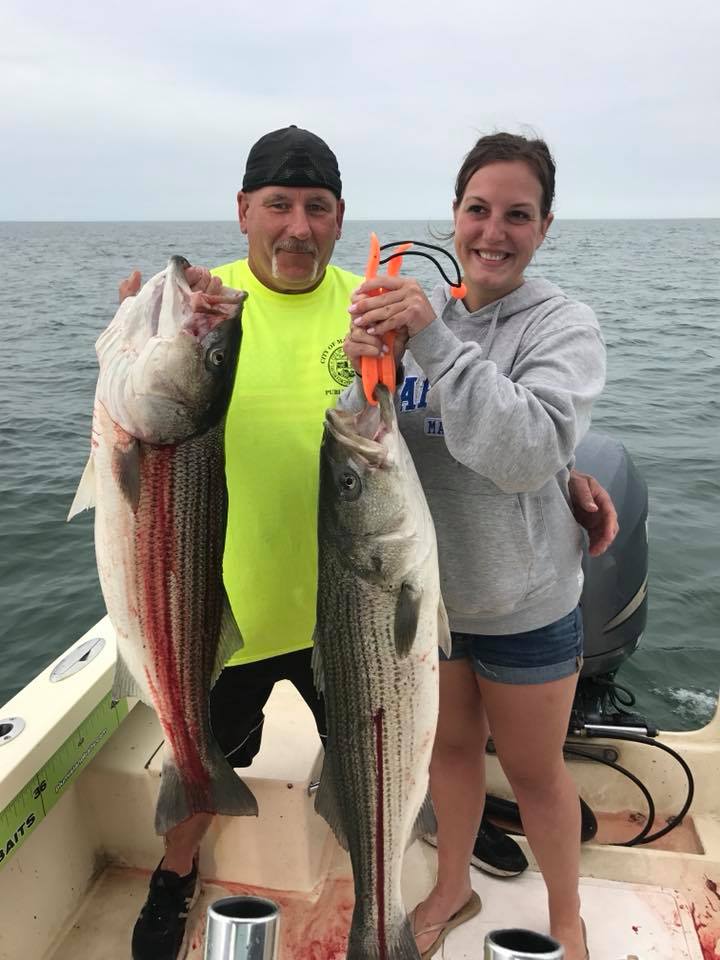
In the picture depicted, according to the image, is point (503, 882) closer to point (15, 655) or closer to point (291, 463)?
point (291, 463)

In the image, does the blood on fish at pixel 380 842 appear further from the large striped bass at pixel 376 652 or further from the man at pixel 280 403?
the man at pixel 280 403

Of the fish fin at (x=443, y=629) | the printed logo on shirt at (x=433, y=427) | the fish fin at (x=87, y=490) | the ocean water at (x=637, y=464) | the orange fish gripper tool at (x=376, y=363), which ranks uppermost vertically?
the orange fish gripper tool at (x=376, y=363)

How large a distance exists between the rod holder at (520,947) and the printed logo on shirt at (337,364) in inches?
70.1

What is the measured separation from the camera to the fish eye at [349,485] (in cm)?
207

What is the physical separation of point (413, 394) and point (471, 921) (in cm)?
218

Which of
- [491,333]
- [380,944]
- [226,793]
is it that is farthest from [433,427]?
[380,944]

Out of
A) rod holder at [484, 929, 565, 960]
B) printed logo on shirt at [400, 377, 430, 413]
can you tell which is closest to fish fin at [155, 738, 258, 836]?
rod holder at [484, 929, 565, 960]

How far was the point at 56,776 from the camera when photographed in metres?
2.95

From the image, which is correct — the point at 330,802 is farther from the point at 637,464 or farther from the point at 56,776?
the point at 637,464

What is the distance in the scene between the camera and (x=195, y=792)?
2377mm

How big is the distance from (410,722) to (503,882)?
1.43 meters

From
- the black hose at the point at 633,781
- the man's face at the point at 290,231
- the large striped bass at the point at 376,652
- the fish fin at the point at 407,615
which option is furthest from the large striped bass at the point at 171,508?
the black hose at the point at 633,781

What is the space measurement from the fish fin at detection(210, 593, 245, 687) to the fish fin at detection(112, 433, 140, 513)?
1.53 feet

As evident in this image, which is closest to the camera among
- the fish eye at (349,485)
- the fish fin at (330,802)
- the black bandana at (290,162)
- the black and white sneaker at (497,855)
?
the fish eye at (349,485)
